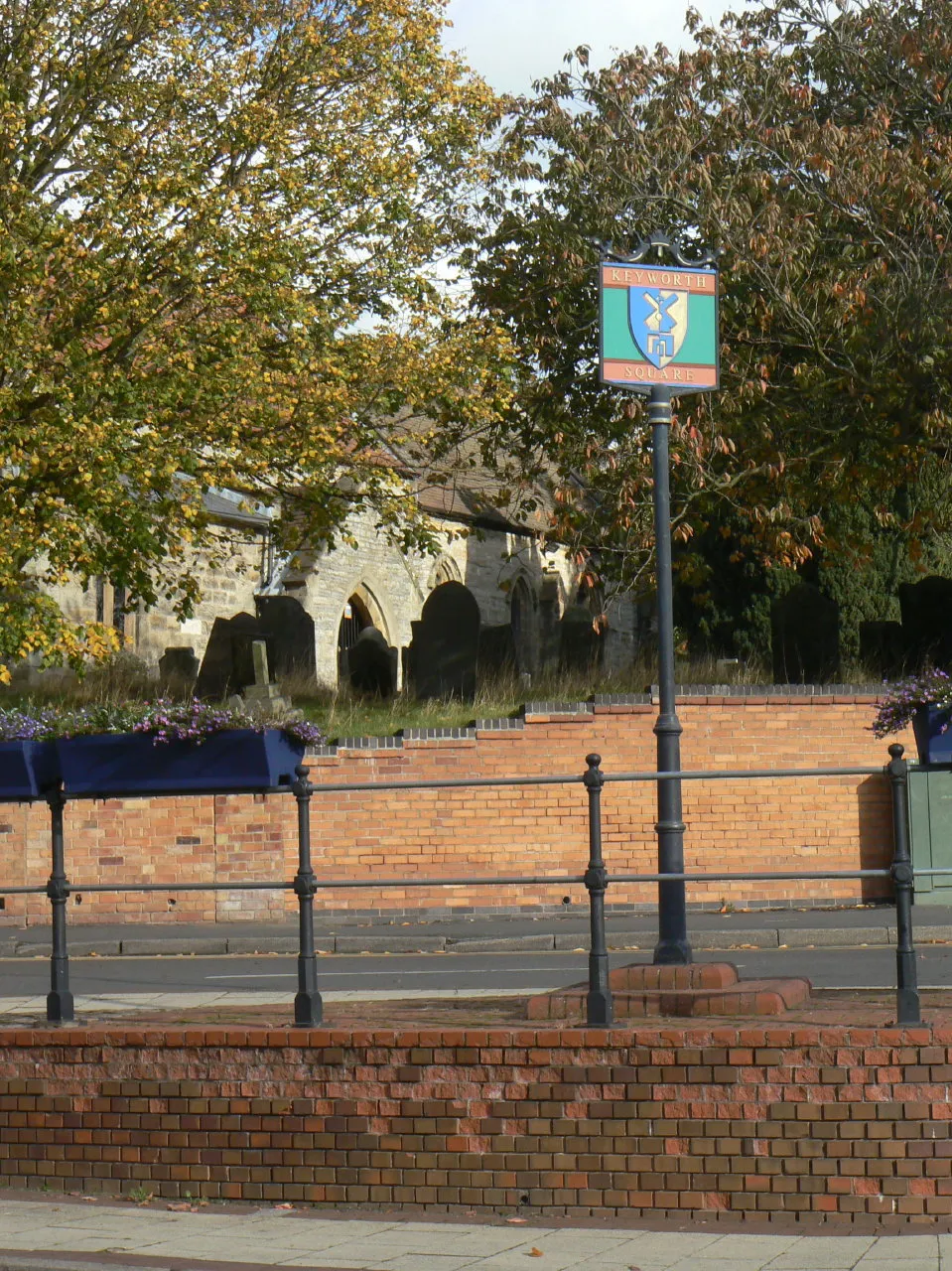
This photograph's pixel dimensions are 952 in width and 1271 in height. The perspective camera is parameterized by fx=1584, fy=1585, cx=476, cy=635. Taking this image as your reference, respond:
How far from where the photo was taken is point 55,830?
744 centimetres

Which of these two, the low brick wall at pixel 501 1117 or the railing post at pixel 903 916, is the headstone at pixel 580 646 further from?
the railing post at pixel 903 916

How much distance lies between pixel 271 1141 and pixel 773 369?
15095 millimetres

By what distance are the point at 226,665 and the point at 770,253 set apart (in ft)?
27.8

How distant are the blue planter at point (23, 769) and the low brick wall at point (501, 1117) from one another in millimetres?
10088

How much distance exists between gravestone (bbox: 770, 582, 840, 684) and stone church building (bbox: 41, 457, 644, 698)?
2.27 meters

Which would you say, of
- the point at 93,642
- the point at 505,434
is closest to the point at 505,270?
the point at 505,434

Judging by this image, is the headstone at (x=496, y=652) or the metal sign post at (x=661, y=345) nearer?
the metal sign post at (x=661, y=345)

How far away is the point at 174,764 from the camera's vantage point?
1680 cm

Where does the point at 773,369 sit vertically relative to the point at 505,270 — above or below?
below

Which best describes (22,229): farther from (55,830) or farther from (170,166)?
(55,830)

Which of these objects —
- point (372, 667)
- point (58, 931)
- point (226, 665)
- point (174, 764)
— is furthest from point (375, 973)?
point (226, 665)

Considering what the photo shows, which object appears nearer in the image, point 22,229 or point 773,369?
point 22,229

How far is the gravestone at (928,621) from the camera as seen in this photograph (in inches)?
747

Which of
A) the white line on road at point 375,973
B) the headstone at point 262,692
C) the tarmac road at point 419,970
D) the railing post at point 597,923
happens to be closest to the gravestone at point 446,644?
the headstone at point 262,692
